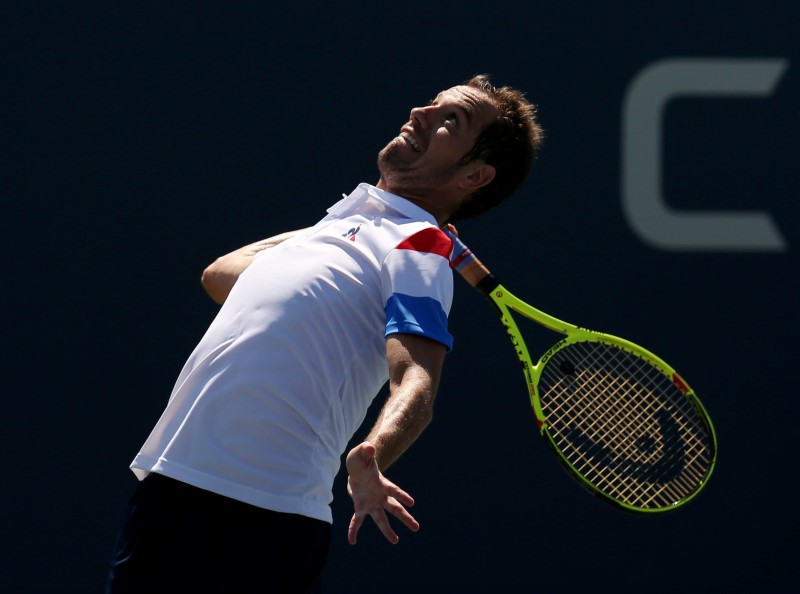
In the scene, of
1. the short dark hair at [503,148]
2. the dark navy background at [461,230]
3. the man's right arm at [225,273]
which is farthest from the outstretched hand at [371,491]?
the dark navy background at [461,230]

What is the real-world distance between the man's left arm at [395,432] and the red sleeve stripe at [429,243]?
0.54 ft

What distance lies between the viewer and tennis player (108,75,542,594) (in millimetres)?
1898

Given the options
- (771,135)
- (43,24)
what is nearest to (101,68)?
(43,24)

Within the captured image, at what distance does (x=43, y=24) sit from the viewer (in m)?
4.17

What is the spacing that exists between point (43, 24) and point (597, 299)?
1994 mm

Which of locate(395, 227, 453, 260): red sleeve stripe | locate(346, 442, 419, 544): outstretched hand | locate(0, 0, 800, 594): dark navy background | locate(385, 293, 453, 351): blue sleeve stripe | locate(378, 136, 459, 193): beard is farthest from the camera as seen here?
locate(0, 0, 800, 594): dark navy background

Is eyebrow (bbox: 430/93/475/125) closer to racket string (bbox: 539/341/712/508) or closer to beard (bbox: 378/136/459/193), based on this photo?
beard (bbox: 378/136/459/193)

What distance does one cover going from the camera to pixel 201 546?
1.90 m

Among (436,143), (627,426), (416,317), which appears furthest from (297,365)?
(627,426)

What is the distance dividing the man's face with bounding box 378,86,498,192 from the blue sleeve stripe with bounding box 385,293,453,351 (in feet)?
1.45

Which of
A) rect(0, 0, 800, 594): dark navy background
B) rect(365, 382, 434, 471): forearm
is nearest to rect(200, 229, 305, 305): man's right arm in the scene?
rect(365, 382, 434, 471): forearm

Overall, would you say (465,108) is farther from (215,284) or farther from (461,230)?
(461,230)

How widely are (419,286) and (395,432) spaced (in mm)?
251

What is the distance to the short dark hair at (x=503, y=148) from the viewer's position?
2.42 metres
